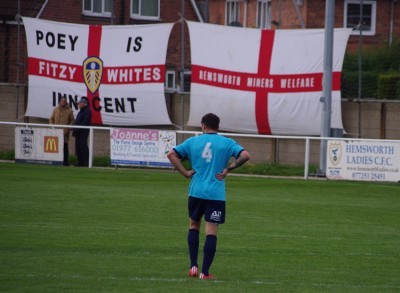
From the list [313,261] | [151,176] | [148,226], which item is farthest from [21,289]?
Answer: [151,176]

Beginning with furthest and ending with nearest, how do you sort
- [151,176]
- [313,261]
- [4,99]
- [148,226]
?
[4,99] → [151,176] → [148,226] → [313,261]

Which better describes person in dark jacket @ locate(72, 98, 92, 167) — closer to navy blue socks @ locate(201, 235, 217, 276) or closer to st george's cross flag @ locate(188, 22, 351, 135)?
st george's cross flag @ locate(188, 22, 351, 135)

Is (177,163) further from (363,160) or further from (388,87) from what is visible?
(388,87)

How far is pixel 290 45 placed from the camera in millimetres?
29516

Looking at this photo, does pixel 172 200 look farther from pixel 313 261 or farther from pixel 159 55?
pixel 159 55

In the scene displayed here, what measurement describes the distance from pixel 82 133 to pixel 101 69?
153 inches

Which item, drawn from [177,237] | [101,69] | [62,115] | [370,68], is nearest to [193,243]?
[177,237]

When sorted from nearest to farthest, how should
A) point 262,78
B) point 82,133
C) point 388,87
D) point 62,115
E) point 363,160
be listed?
point 363,160 → point 82,133 → point 62,115 → point 262,78 → point 388,87

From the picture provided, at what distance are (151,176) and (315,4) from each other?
68.0ft

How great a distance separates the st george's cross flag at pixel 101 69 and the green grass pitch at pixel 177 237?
6.69 metres

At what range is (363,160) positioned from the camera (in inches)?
992

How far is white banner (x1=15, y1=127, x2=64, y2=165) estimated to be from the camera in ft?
90.9

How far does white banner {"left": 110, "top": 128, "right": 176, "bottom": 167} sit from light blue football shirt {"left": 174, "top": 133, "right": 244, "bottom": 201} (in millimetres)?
15811

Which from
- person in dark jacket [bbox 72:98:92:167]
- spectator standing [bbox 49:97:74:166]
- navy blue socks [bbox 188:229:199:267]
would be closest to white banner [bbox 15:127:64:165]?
person in dark jacket [bbox 72:98:92:167]
